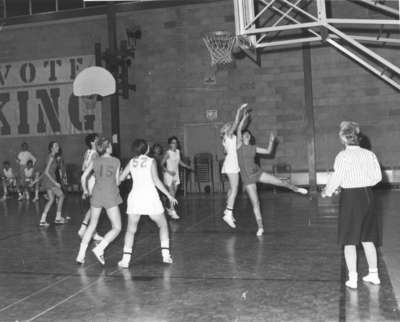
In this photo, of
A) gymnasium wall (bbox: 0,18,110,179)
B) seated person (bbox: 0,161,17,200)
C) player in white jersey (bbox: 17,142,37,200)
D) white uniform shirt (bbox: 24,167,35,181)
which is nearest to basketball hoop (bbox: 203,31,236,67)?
gymnasium wall (bbox: 0,18,110,179)

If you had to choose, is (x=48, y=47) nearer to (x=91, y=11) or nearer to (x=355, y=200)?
(x=91, y=11)

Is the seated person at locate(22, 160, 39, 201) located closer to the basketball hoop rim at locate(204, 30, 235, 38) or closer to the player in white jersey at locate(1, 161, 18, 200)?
the player in white jersey at locate(1, 161, 18, 200)

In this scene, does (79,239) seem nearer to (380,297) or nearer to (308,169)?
(380,297)

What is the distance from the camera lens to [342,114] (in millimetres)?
16641

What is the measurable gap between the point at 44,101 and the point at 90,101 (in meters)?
2.12

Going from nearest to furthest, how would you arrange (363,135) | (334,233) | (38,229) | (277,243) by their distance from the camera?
(277,243), (334,233), (38,229), (363,135)

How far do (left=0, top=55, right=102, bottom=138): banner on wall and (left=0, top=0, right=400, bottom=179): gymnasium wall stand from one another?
0.31 metres

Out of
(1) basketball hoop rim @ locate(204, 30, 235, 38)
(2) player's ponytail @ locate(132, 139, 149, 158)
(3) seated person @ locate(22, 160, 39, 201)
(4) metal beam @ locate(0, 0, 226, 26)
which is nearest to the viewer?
(2) player's ponytail @ locate(132, 139, 149, 158)

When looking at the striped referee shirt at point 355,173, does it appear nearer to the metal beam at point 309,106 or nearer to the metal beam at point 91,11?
the metal beam at point 309,106

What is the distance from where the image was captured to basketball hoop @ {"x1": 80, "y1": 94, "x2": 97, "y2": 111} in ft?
59.9

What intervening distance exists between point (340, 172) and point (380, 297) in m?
1.25

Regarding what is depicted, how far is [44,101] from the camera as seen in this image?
1936cm

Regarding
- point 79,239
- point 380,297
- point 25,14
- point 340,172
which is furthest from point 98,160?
point 25,14

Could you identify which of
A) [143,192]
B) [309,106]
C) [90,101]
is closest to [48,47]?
[90,101]
